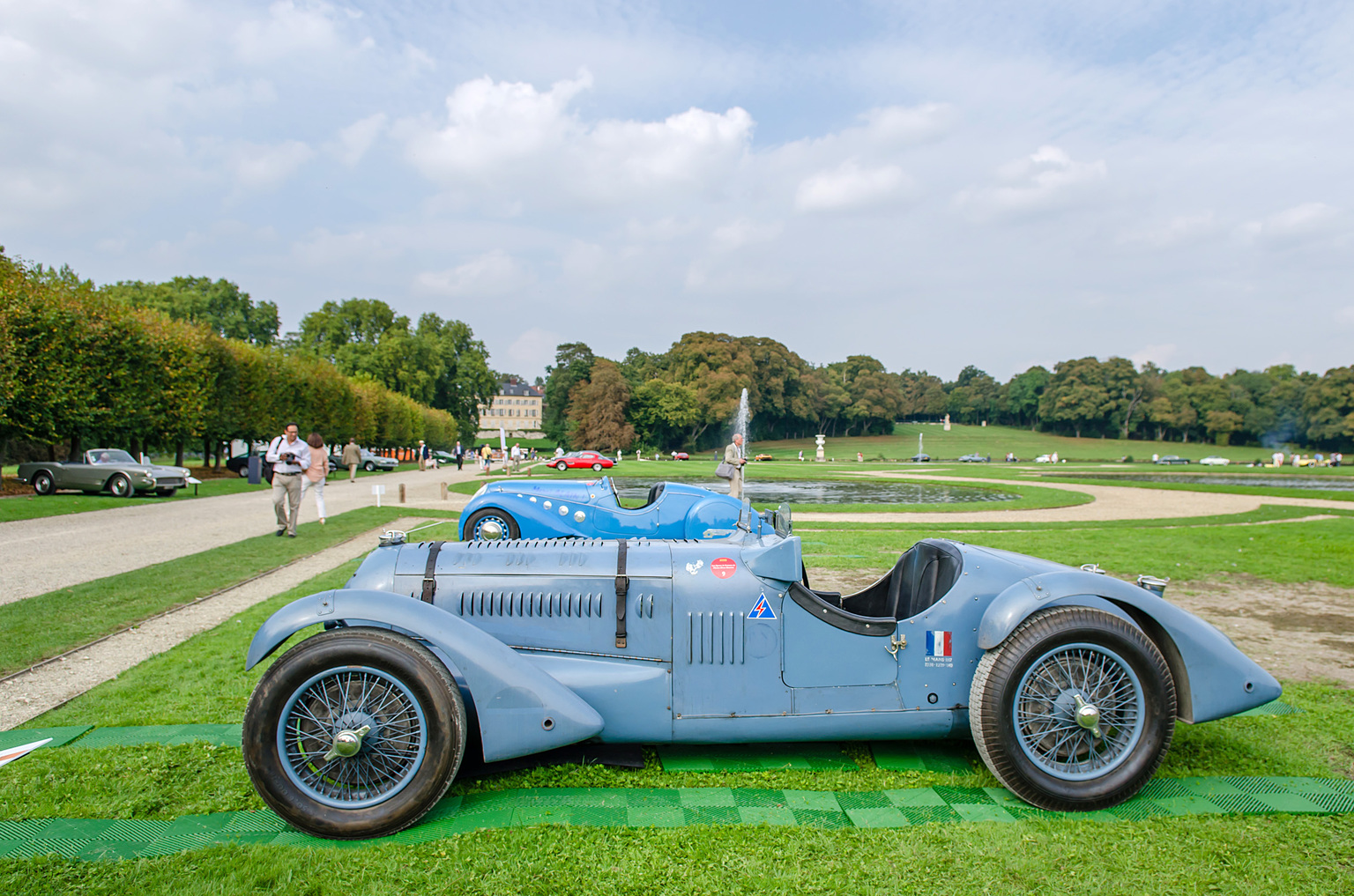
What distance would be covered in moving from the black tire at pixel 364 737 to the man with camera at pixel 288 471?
9932 mm

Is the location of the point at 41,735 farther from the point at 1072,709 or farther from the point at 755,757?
the point at 1072,709

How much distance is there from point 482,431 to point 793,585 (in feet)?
544

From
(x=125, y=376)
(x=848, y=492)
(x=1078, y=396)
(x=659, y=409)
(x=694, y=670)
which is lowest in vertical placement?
(x=848, y=492)

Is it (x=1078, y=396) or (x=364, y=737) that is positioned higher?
(x=1078, y=396)

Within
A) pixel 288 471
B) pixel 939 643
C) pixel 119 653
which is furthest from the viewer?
pixel 288 471

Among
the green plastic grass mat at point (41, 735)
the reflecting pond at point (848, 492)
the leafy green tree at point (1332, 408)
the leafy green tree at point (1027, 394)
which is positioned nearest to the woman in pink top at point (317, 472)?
the reflecting pond at point (848, 492)

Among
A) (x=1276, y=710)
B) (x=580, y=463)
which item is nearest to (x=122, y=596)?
(x=1276, y=710)

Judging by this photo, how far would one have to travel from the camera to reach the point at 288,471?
1198 cm

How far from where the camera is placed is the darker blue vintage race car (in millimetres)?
3031

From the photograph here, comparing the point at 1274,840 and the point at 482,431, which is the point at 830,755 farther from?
the point at 482,431

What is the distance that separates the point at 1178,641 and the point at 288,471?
1252 centimetres

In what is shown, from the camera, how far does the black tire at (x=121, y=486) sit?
1984 centimetres

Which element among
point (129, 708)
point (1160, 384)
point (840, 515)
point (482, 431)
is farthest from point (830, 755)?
point (482, 431)

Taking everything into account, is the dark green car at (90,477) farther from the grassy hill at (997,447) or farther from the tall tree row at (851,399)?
the grassy hill at (997,447)
